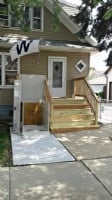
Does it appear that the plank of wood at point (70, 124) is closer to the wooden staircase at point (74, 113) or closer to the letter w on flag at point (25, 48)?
the wooden staircase at point (74, 113)

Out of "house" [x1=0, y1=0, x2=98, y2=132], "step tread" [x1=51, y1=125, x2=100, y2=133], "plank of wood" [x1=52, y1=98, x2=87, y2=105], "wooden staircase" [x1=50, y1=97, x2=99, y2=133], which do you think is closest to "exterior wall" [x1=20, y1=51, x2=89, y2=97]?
"house" [x1=0, y1=0, x2=98, y2=132]

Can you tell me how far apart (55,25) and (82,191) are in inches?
224

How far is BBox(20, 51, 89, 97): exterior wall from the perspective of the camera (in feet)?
41.7

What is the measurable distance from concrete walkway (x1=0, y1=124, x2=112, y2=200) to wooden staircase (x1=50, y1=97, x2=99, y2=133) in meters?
2.53

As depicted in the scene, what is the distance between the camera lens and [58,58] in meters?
13.1

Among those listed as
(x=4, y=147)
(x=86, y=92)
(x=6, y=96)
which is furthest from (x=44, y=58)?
(x=4, y=147)

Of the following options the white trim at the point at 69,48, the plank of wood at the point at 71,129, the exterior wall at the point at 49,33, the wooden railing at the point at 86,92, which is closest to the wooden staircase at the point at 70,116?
the plank of wood at the point at 71,129

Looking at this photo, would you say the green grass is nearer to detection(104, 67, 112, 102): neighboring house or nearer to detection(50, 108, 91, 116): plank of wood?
detection(50, 108, 91, 116): plank of wood

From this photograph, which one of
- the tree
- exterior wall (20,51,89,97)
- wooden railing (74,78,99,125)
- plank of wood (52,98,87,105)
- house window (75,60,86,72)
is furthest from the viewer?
house window (75,60,86,72)

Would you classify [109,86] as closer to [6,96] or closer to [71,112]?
[6,96]

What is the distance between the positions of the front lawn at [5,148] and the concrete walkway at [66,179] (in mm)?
589

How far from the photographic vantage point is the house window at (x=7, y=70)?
40.7 feet

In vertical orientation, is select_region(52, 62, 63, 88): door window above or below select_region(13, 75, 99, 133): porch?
above

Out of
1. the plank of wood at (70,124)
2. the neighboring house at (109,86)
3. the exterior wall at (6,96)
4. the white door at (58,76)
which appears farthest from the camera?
the neighboring house at (109,86)
